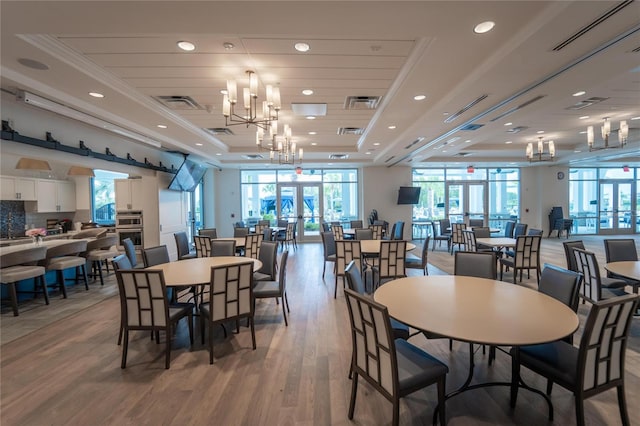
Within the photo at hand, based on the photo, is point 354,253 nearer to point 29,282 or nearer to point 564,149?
point 29,282

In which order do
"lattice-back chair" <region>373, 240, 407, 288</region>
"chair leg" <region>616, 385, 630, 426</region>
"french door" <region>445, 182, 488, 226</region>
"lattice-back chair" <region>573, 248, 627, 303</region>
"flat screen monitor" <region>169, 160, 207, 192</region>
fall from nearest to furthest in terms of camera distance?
1. "chair leg" <region>616, 385, 630, 426</region>
2. "lattice-back chair" <region>573, 248, 627, 303</region>
3. "lattice-back chair" <region>373, 240, 407, 288</region>
4. "flat screen monitor" <region>169, 160, 207, 192</region>
5. "french door" <region>445, 182, 488, 226</region>

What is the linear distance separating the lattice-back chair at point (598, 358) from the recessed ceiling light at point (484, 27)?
7.15 ft

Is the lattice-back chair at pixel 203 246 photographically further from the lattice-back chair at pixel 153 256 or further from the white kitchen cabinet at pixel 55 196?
the white kitchen cabinet at pixel 55 196

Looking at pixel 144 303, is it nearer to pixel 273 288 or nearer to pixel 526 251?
pixel 273 288

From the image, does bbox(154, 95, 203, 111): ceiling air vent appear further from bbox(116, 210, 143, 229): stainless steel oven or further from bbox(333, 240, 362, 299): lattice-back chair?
bbox(116, 210, 143, 229): stainless steel oven

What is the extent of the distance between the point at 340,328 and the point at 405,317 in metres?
1.79

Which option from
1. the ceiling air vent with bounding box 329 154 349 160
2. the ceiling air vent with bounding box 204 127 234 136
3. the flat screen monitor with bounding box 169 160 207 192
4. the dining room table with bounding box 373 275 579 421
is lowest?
the dining room table with bounding box 373 275 579 421

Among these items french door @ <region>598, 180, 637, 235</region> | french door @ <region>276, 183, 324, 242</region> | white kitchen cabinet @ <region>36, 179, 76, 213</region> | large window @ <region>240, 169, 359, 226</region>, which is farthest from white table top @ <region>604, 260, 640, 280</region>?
french door @ <region>598, 180, 637, 235</region>

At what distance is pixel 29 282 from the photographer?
4.90 metres

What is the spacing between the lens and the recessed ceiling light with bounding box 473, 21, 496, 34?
7.85 feet

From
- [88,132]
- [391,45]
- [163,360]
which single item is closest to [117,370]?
[163,360]

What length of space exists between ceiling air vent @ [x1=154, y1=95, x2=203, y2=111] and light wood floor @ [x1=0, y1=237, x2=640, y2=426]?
3.18 m

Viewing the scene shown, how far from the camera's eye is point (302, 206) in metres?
11.4

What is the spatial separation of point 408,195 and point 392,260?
7.12m
